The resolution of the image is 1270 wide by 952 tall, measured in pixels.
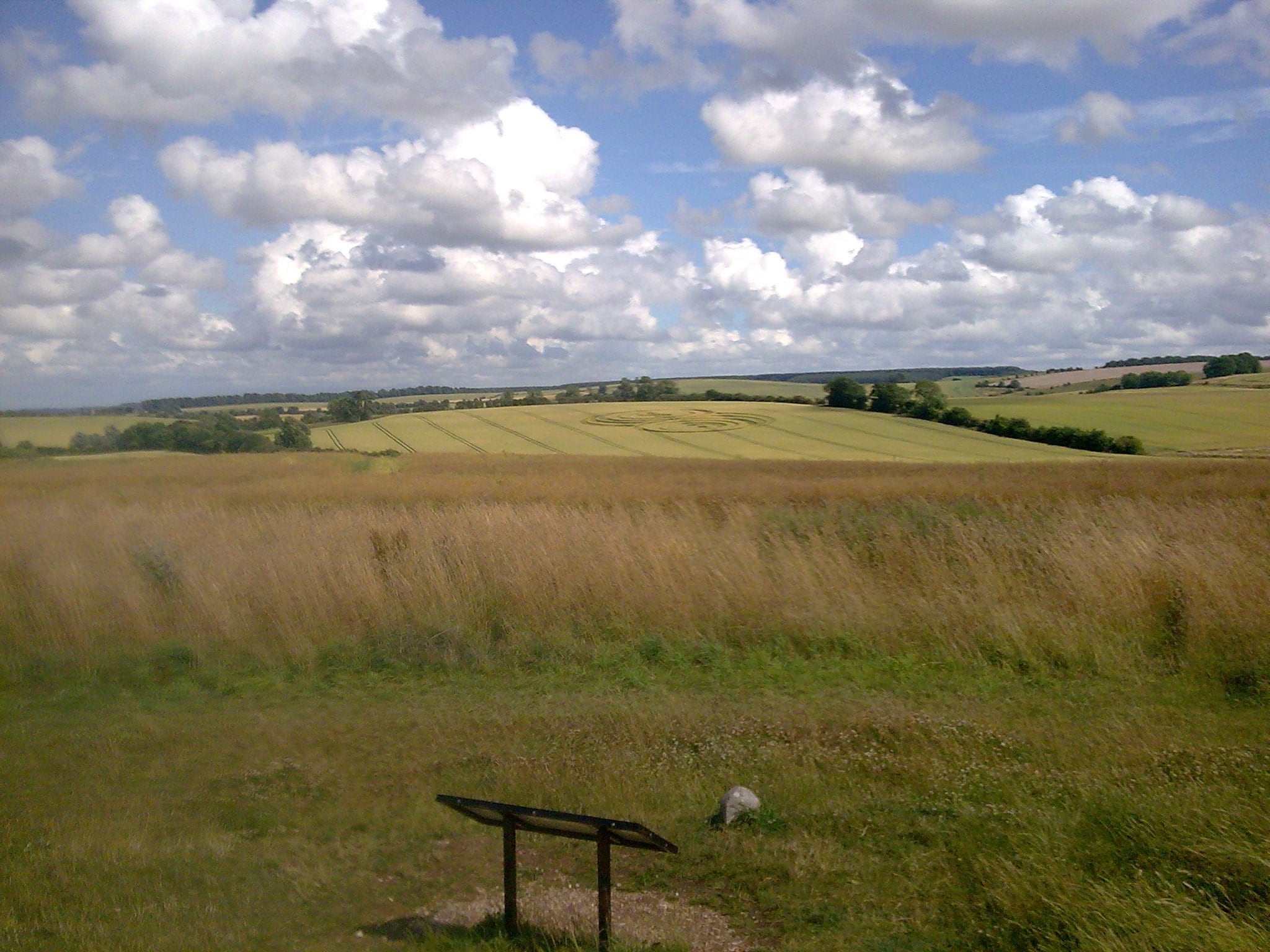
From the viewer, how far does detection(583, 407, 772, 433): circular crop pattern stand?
4538 centimetres

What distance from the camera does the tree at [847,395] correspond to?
55344 millimetres

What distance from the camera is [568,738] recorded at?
6.51 m

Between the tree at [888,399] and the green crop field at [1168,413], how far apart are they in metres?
3.43

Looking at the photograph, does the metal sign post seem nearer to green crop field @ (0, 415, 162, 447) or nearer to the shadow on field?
the shadow on field

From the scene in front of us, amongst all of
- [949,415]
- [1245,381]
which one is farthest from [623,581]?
[1245,381]

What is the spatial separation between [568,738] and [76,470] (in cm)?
1571

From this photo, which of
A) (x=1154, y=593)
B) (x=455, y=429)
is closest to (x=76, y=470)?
(x=1154, y=593)

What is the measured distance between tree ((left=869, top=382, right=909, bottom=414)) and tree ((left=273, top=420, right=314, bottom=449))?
34038 mm

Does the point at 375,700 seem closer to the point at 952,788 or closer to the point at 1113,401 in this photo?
the point at 952,788

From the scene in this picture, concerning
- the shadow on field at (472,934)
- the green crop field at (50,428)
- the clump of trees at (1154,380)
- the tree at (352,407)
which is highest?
the clump of trees at (1154,380)

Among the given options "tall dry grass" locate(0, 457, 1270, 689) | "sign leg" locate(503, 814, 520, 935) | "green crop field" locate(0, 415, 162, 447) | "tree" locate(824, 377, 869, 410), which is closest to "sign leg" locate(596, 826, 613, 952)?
"sign leg" locate(503, 814, 520, 935)

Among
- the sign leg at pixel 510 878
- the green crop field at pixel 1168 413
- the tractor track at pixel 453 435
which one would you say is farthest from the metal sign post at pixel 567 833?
the green crop field at pixel 1168 413

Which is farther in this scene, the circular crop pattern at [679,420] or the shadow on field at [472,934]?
the circular crop pattern at [679,420]

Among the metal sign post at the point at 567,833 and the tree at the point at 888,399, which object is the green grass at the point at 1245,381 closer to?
the tree at the point at 888,399
